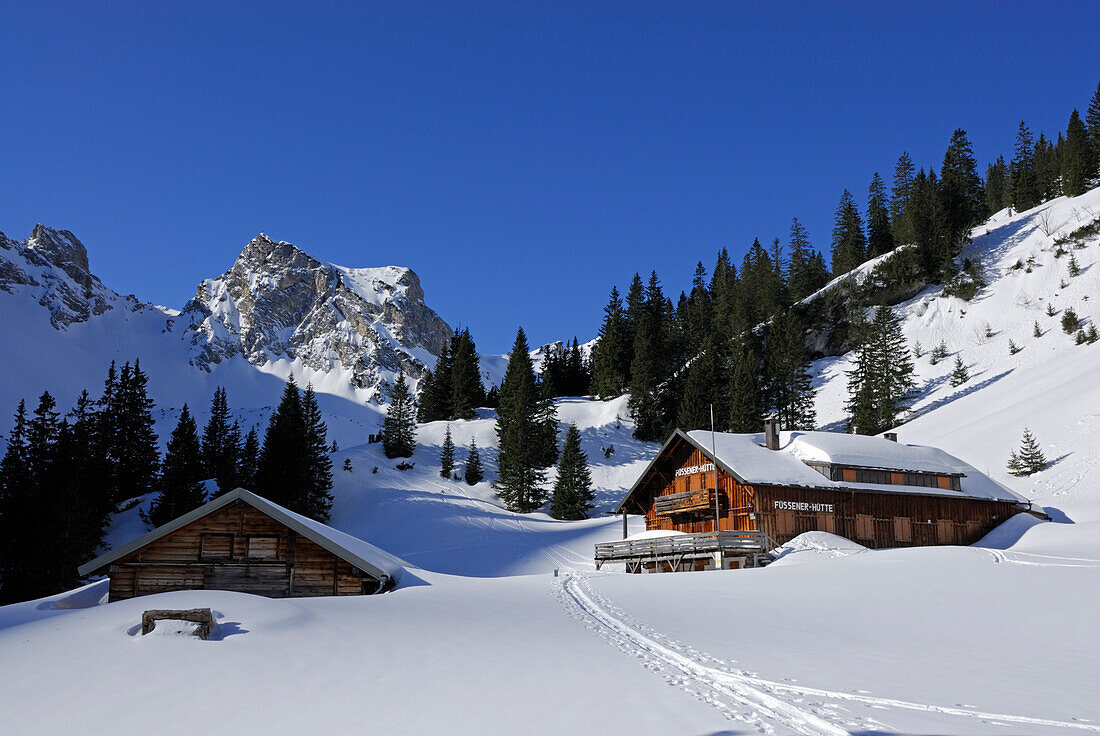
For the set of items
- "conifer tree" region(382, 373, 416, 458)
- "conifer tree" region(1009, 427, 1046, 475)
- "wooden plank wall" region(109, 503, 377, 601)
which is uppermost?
"conifer tree" region(382, 373, 416, 458)

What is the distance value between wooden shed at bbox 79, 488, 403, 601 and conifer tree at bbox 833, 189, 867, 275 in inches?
3794

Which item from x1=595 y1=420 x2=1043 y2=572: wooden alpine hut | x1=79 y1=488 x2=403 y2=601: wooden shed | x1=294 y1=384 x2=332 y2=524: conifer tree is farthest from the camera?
x1=294 y1=384 x2=332 y2=524: conifer tree

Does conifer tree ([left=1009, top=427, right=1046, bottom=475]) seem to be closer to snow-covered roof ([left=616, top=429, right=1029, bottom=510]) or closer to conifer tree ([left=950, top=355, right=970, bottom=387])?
snow-covered roof ([left=616, top=429, right=1029, bottom=510])

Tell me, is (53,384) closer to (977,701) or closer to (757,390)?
(757,390)

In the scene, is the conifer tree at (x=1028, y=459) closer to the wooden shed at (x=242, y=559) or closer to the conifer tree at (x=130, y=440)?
the wooden shed at (x=242, y=559)

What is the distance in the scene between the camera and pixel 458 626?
1434 centimetres

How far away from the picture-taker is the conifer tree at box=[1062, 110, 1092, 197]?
320 feet

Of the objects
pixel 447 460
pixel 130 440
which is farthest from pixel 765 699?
pixel 130 440

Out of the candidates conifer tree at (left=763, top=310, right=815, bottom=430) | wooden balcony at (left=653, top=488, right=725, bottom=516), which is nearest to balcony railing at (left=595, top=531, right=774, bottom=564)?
wooden balcony at (left=653, top=488, right=725, bottom=516)

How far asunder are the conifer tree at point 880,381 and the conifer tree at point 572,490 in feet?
88.7

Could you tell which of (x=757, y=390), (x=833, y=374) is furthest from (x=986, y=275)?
(x=757, y=390)

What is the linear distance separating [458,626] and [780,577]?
15.0 m

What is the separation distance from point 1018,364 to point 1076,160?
46915 mm

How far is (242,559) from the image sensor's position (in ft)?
74.4
